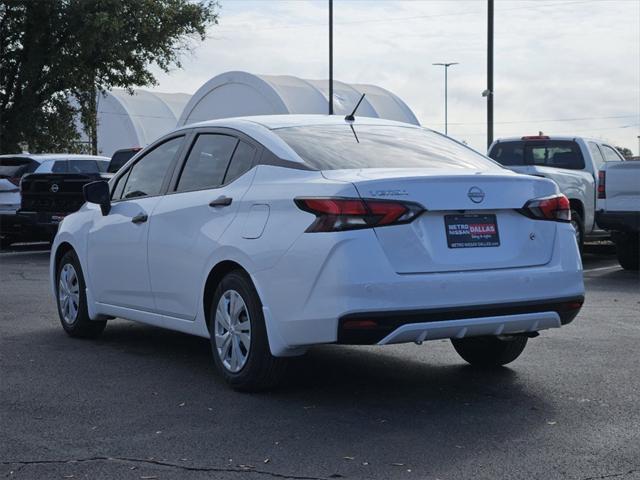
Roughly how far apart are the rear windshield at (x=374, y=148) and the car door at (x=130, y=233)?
124 centimetres

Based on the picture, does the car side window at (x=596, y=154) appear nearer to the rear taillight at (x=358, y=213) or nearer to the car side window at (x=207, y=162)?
the car side window at (x=207, y=162)

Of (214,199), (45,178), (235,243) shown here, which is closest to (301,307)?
(235,243)

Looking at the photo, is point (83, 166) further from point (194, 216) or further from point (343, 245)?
point (343, 245)

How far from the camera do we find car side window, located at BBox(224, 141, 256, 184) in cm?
698

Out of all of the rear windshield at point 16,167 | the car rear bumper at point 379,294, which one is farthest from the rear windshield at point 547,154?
the car rear bumper at point 379,294

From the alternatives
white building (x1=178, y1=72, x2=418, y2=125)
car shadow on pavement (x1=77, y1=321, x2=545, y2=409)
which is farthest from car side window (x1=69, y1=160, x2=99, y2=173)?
white building (x1=178, y1=72, x2=418, y2=125)

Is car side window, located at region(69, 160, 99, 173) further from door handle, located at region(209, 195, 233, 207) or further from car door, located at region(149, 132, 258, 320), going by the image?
door handle, located at region(209, 195, 233, 207)

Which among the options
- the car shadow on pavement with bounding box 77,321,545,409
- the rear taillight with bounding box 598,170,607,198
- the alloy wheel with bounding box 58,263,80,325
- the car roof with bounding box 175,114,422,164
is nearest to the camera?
the car shadow on pavement with bounding box 77,321,545,409

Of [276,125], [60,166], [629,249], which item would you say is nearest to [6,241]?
[60,166]

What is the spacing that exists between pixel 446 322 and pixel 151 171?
117 inches

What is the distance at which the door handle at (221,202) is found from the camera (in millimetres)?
6852

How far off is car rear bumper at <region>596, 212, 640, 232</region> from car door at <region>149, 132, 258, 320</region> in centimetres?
864

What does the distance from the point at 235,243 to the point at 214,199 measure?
504 millimetres

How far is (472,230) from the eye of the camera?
620 centimetres
